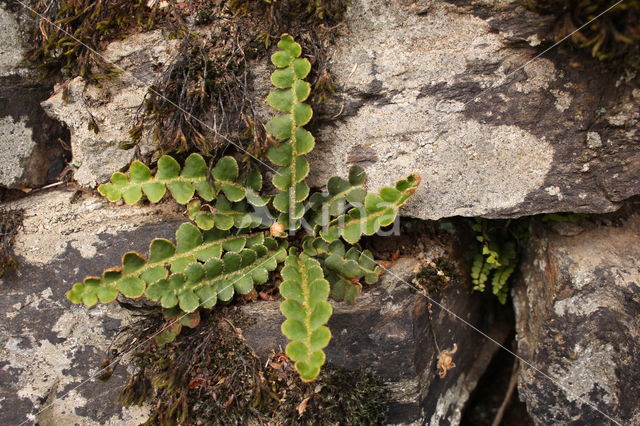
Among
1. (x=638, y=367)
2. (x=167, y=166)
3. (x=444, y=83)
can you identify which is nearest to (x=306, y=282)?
(x=167, y=166)

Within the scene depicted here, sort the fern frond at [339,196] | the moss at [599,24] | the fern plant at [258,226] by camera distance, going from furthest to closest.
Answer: the fern frond at [339,196], the fern plant at [258,226], the moss at [599,24]

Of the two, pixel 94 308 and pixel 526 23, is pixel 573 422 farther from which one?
pixel 94 308

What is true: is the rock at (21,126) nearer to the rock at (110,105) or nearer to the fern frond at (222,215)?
the rock at (110,105)

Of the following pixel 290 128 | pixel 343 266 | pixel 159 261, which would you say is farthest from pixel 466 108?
pixel 159 261

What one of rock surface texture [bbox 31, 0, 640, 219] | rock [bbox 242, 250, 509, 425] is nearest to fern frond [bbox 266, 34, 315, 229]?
rock surface texture [bbox 31, 0, 640, 219]

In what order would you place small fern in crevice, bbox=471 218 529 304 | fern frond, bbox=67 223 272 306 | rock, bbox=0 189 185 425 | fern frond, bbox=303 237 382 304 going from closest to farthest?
fern frond, bbox=67 223 272 306 → fern frond, bbox=303 237 382 304 → rock, bbox=0 189 185 425 → small fern in crevice, bbox=471 218 529 304

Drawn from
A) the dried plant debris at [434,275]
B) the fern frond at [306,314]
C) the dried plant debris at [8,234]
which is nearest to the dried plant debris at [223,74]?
the fern frond at [306,314]

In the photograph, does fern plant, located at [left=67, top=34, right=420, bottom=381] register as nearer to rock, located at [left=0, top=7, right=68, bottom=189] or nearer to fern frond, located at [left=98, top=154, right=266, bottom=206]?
fern frond, located at [left=98, top=154, right=266, bottom=206]
